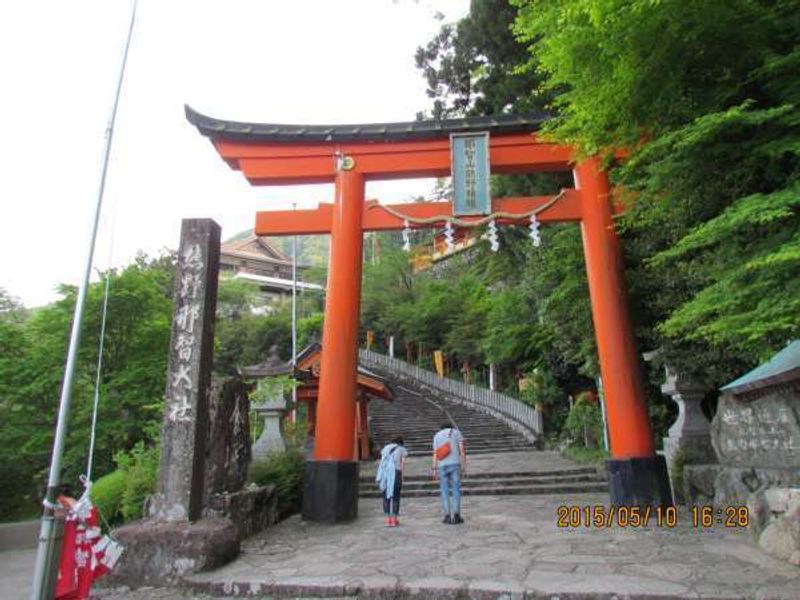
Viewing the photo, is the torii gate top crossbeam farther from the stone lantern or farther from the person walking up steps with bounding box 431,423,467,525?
the stone lantern

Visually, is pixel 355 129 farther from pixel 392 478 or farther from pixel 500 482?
pixel 500 482

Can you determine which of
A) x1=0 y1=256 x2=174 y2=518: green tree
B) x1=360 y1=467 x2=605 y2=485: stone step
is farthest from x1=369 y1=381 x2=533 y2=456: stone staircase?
x1=0 y1=256 x2=174 y2=518: green tree

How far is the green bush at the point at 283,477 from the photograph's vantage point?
837cm

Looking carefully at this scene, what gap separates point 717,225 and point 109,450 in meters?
13.4

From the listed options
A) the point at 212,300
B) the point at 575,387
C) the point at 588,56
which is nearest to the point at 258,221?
the point at 212,300

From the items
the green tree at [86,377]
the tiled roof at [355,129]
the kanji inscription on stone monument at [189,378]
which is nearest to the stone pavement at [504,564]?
the kanji inscription on stone monument at [189,378]

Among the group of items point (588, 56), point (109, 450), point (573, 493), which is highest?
point (588, 56)

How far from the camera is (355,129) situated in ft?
Result: 29.8

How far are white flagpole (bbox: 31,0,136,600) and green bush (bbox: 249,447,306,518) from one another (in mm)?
3644

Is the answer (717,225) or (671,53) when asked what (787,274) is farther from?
(671,53)

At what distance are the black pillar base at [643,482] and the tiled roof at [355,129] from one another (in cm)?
544

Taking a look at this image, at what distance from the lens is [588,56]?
4.79 m
